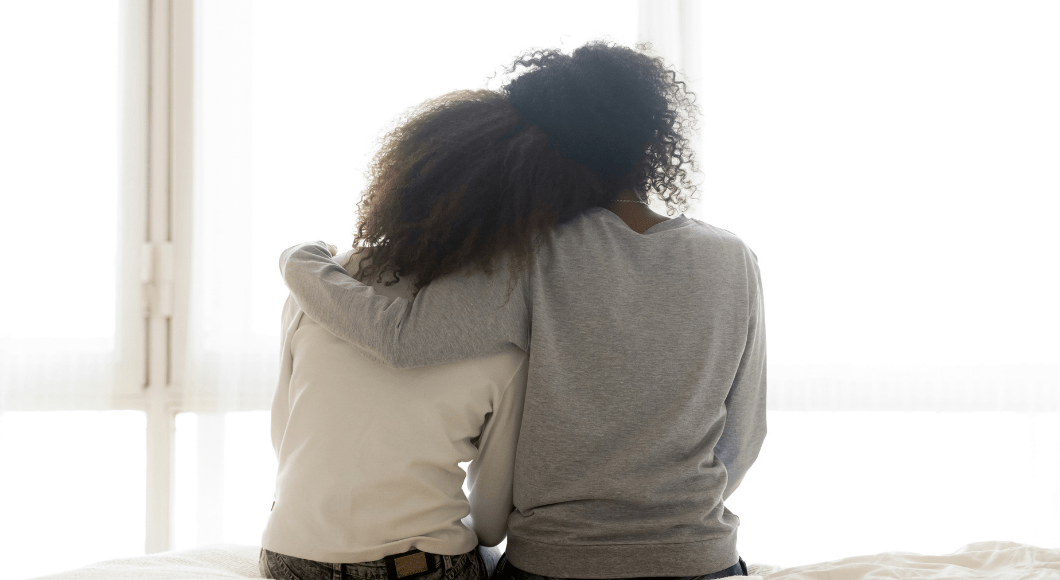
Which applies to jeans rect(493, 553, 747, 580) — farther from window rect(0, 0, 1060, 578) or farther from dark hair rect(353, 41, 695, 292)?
window rect(0, 0, 1060, 578)

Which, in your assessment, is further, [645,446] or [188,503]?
[188,503]

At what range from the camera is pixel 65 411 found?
201 centimetres

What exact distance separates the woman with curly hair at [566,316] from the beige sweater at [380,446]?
0.6 inches

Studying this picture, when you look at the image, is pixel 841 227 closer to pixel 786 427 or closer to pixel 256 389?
pixel 786 427

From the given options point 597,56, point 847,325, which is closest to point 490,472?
point 597,56

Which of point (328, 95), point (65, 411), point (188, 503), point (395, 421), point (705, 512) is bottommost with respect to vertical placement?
point (188, 503)

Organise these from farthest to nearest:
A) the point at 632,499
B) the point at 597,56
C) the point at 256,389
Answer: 1. the point at 256,389
2. the point at 597,56
3. the point at 632,499

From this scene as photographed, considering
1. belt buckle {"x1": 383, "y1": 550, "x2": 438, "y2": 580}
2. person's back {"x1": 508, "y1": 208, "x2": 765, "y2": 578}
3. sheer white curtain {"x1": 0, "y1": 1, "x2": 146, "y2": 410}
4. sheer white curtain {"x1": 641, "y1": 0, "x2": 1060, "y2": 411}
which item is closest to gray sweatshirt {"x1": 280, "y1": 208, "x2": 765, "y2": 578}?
person's back {"x1": 508, "y1": 208, "x2": 765, "y2": 578}

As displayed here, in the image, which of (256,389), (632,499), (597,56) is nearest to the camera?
(632,499)

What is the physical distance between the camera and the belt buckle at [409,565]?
955mm

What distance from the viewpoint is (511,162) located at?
3.30 feet

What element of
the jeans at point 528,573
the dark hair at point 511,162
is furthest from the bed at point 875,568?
the dark hair at point 511,162

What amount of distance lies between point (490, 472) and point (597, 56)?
622mm

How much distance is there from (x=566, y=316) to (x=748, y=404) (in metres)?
0.33
